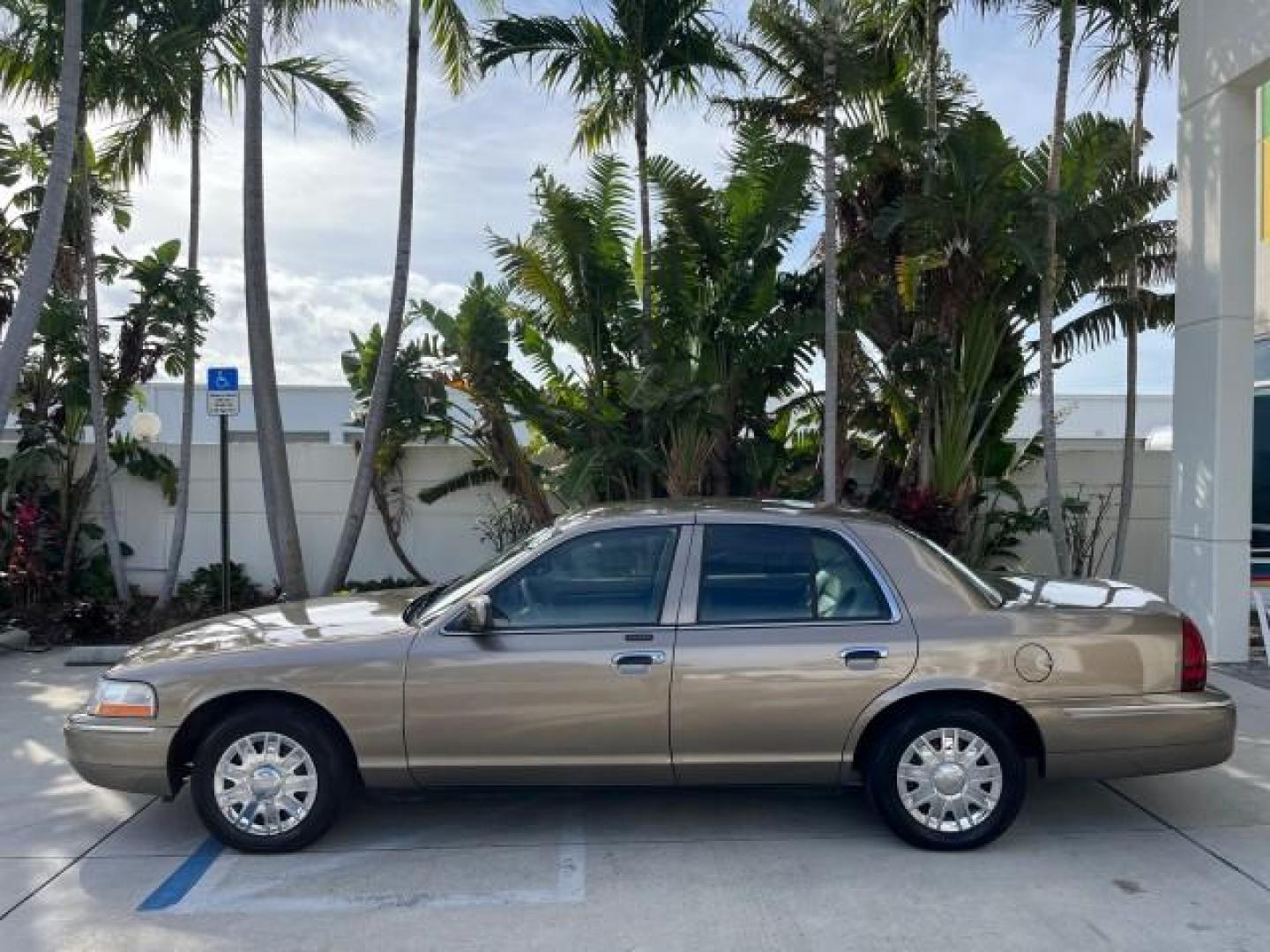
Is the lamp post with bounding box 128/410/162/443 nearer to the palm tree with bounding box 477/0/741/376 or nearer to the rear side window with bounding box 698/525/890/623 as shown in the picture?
the palm tree with bounding box 477/0/741/376

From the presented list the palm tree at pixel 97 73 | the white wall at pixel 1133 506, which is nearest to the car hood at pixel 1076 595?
the white wall at pixel 1133 506

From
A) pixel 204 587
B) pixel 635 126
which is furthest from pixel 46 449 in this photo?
pixel 635 126

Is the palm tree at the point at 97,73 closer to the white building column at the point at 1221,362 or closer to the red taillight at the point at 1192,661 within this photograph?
the white building column at the point at 1221,362

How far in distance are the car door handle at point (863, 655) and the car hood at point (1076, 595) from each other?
69cm

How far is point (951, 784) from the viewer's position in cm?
500

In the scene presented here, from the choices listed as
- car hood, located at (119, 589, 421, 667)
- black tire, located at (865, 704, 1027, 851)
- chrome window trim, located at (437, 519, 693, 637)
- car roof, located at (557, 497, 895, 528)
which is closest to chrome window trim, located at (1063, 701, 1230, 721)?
black tire, located at (865, 704, 1027, 851)

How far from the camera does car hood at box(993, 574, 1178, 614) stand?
5242 millimetres

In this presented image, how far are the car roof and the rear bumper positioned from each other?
119 cm

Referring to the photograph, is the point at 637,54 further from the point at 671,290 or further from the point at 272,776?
the point at 272,776

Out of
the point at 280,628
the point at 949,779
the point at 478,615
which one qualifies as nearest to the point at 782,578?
the point at 949,779

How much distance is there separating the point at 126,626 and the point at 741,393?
6.45m

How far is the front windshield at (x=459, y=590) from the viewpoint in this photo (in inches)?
205

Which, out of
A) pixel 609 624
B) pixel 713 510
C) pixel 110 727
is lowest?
pixel 110 727

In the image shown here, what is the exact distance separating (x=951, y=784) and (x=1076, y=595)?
1262 millimetres
